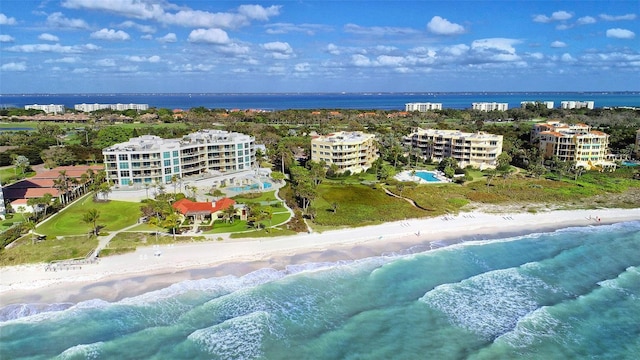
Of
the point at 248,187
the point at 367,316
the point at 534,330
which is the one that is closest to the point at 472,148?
the point at 248,187

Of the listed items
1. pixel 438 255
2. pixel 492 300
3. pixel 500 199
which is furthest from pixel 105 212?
pixel 500 199

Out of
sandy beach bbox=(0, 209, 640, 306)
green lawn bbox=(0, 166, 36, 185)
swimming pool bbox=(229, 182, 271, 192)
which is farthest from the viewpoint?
green lawn bbox=(0, 166, 36, 185)

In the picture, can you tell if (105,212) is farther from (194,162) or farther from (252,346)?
(252,346)

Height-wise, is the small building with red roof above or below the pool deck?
above

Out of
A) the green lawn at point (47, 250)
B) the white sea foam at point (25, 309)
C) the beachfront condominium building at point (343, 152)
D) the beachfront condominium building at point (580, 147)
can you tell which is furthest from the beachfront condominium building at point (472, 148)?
the white sea foam at point (25, 309)

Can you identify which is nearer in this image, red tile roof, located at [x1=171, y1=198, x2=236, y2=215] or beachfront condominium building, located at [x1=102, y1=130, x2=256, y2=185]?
red tile roof, located at [x1=171, y1=198, x2=236, y2=215]

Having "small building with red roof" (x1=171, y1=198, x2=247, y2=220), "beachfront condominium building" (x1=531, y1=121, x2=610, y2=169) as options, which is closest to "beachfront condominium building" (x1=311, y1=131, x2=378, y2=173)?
"small building with red roof" (x1=171, y1=198, x2=247, y2=220)

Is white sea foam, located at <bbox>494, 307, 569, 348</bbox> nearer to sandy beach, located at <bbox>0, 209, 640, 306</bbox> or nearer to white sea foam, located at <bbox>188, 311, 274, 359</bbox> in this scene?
sandy beach, located at <bbox>0, 209, 640, 306</bbox>
